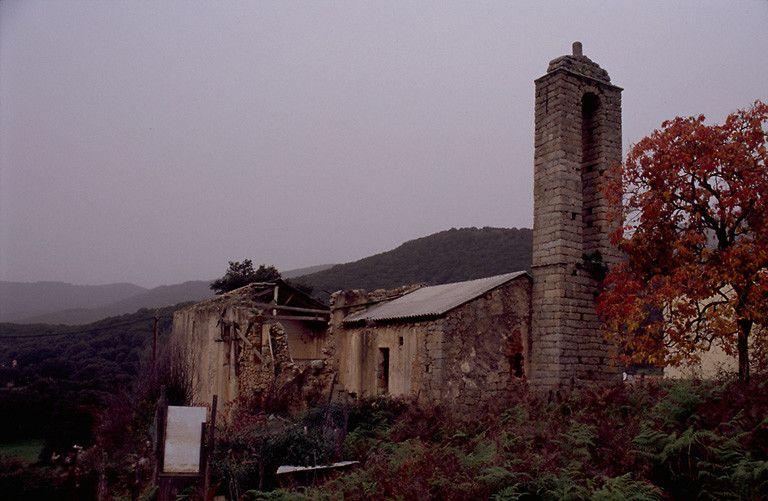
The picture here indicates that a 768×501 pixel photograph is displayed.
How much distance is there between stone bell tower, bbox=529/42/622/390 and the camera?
1453cm

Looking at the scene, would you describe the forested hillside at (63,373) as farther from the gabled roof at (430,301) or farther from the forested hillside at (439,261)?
the forested hillside at (439,261)

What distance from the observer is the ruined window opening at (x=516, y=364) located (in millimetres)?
15312

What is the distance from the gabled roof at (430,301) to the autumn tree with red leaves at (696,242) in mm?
3416

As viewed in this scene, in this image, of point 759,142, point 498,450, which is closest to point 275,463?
point 498,450

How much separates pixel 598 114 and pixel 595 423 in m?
8.42

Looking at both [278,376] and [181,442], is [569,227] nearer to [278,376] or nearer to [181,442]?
[278,376]

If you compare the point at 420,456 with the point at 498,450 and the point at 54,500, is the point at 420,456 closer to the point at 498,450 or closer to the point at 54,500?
the point at 498,450

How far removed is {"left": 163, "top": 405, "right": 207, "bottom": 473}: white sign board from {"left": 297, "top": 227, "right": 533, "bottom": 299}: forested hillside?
44222 mm

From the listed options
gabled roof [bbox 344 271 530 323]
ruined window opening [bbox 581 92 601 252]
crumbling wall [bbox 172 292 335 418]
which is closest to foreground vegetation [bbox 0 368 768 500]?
gabled roof [bbox 344 271 530 323]

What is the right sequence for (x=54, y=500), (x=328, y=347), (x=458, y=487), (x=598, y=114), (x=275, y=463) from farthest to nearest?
1. (x=328, y=347)
2. (x=598, y=114)
3. (x=54, y=500)
4. (x=275, y=463)
5. (x=458, y=487)

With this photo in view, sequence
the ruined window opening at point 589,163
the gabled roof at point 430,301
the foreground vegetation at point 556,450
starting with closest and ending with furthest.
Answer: the foreground vegetation at point 556,450
the gabled roof at point 430,301
the ruined window opening at point 589,163

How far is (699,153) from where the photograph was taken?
11867mm

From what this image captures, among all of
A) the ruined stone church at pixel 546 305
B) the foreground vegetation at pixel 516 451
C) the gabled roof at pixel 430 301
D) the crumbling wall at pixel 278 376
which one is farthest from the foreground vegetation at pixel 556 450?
the crumbling wall at pixel 278 376

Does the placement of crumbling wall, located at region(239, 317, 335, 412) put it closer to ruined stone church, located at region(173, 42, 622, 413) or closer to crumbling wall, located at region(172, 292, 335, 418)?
crumbling wall, located at region(172, 292, 335, 418)
